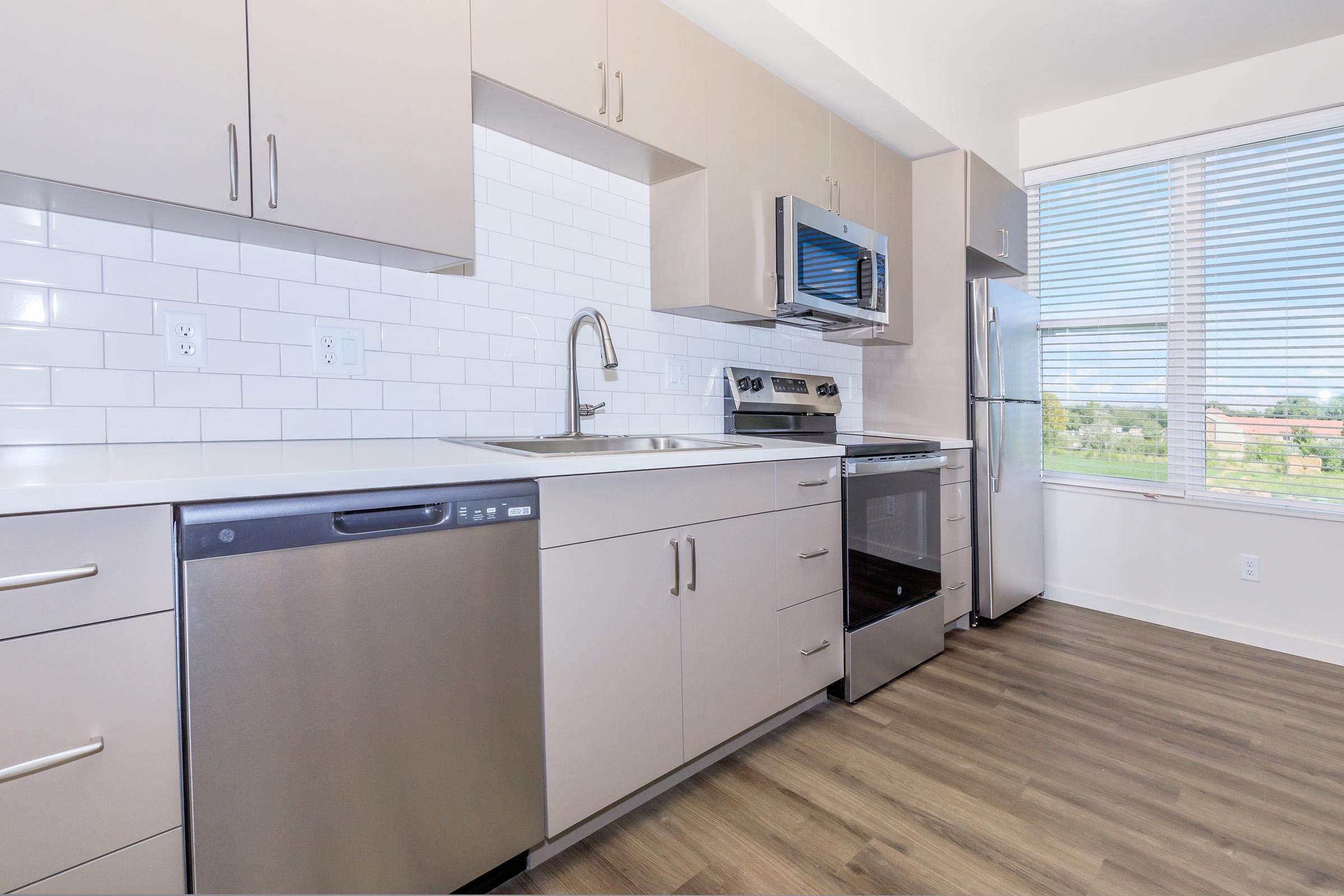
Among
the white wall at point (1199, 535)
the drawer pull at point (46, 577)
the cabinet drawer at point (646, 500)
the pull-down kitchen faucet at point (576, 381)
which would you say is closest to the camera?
the drawer pull at point (46, 577)

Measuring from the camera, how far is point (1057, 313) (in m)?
3.60

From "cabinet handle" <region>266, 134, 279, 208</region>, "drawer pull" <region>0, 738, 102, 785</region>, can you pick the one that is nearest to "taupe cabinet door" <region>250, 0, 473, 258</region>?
"cabinet handle" <region>266, 134, 279, 208</region>

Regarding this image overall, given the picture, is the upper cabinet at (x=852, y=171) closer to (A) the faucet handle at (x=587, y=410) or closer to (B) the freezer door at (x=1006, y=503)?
(B) the freezer door at (x=1006, y=503)

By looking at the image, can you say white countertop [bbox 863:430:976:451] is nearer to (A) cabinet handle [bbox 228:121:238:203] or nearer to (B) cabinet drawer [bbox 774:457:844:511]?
(B) cabinet drawer [bbox 774:457:844:511]

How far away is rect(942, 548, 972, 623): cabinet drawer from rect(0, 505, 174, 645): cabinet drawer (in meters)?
2.71

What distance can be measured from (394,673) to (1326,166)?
4090 millimetres

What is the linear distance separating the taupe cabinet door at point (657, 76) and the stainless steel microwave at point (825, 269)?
492 mm

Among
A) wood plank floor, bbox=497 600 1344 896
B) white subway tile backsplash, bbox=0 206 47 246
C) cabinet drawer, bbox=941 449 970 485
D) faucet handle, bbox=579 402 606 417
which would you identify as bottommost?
wood plank floor, bbox=497 600 1344 896

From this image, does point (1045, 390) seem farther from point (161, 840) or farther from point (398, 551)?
point (161, 840)

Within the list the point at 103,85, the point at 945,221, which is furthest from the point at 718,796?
the point at 945,221

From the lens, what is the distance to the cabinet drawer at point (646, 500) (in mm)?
1373

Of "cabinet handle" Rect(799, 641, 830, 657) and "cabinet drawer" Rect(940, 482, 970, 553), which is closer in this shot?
"cabinet handle" Rect(799, 641, 830, 657)

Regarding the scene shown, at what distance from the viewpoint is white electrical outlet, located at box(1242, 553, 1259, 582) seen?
298 centimetres

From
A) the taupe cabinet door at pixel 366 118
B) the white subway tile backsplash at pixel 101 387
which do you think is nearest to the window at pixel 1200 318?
the taupe cabinet door at pixel 366 118
